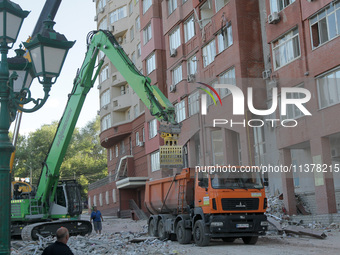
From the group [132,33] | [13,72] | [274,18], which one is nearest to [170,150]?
[13,72]

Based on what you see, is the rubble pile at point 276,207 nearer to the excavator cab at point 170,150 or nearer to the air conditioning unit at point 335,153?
the air conditioning unit at point 335,153

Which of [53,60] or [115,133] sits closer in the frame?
[53,60]

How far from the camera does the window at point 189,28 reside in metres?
35.2

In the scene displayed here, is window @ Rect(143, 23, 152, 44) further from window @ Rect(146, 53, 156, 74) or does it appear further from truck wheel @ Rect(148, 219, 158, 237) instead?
truck wheel @ Rect(148, 219, 158, 237)

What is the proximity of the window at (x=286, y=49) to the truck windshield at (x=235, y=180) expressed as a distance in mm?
10058

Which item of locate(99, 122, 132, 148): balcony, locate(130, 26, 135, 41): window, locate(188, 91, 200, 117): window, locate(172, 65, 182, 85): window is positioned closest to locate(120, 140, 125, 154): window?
locate(99, 122, 132, 148): balcony

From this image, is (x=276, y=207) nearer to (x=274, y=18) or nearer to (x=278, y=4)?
(x=274, y=18)

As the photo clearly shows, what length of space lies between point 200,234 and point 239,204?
1.74 meters

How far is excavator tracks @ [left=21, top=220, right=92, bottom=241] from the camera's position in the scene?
2139 centimetres

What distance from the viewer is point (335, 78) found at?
22547 mm

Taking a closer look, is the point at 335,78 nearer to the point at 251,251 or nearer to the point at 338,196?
the point at 338,196

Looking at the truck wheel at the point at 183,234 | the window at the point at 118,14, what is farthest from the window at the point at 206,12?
the window at the point at 118,14

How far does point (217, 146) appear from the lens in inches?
1328

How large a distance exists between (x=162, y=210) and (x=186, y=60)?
686 inches
